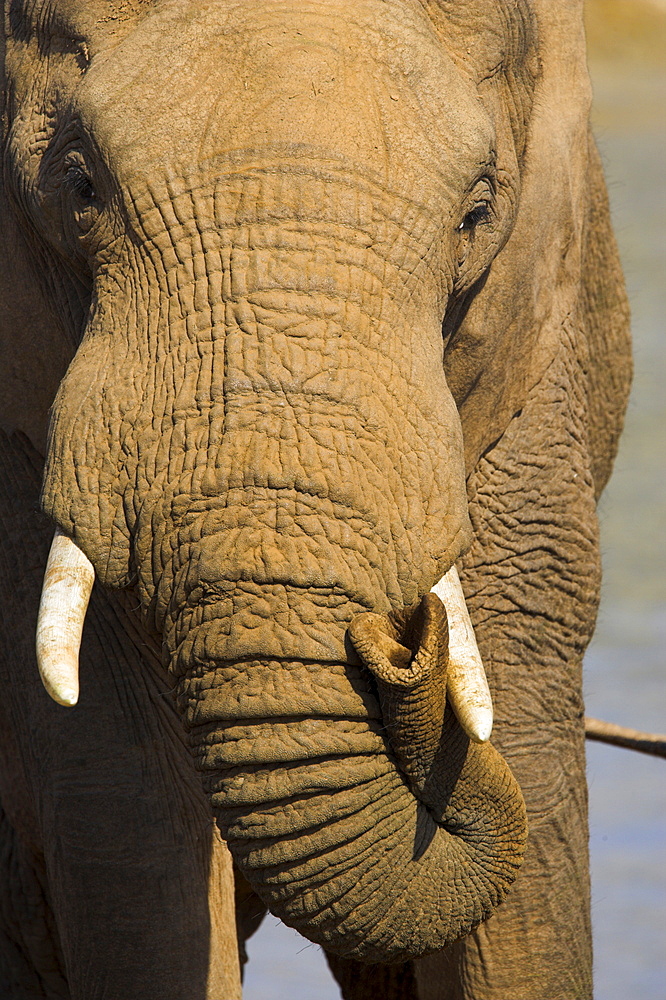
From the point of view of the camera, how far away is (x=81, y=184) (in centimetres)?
254

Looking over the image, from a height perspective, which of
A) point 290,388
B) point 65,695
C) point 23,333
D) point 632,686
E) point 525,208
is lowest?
point 65,695

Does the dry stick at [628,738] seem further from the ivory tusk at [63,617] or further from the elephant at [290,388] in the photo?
the ivory tusk at [63,617]

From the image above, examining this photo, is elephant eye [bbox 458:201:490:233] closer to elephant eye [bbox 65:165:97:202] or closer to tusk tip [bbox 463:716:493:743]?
elephant eye [bbox 65:165:97:202]

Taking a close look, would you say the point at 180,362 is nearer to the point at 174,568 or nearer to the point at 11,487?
the point at 174,568

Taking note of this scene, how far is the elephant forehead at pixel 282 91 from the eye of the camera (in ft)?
7.84

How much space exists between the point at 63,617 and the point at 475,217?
2.76ft

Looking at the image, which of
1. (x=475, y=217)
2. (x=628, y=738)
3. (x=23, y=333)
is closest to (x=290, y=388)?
(x=475, y=217)

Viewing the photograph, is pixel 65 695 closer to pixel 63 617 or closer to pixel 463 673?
pixel 63 617

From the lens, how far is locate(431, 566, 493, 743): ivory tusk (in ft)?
7.72

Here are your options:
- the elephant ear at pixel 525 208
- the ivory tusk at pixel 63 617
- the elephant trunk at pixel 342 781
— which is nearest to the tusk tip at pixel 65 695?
the ivory tusk at pixel 63 617

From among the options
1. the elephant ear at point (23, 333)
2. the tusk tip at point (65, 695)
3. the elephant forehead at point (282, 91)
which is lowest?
the tusk tip at point (65, 695)

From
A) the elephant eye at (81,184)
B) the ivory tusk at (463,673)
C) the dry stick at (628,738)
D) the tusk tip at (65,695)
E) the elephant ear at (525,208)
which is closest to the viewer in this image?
the tusk tip at (65,695)

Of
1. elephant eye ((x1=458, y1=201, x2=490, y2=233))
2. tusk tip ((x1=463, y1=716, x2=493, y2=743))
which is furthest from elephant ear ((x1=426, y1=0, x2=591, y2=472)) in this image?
tusk tip ((x1=463, y1=716, x2=493, y2=743))

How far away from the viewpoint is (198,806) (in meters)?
3.10
